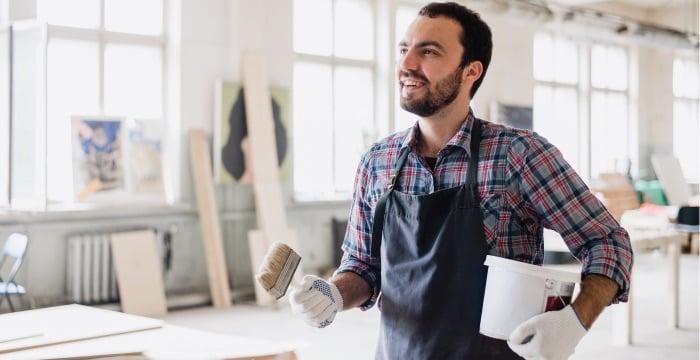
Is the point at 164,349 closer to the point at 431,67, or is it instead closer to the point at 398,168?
the point at 398,168

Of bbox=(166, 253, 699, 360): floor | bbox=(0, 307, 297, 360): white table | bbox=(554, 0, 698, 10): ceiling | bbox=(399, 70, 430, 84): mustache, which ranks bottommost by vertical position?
bbox=(166, 253, 699, 360): floor

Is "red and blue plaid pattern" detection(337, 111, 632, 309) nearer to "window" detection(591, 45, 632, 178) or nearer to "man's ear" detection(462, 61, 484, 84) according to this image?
"man's ear" detection(462, 61, 484, 84)

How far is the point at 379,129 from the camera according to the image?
10.2 metres

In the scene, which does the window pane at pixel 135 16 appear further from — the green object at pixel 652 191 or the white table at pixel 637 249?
the green object at pixel 652 191

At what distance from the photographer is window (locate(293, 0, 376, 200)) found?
9484 mm

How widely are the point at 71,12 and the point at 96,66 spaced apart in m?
0.51

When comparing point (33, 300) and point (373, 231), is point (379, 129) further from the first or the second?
point (373, 231)

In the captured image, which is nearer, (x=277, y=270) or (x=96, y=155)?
(x=277, y=270)

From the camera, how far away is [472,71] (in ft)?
6.93

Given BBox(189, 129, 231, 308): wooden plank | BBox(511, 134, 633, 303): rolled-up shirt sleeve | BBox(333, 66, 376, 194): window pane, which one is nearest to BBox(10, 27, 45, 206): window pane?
BBox(189, 129, 231, 308): wooden plank

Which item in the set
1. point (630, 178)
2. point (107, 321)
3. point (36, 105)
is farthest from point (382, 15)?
point (107, 321)

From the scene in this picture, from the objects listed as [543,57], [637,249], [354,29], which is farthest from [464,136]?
[543,57]

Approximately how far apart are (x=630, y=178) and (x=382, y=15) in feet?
21.1

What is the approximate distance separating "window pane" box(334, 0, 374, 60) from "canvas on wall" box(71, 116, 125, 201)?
3378mm
